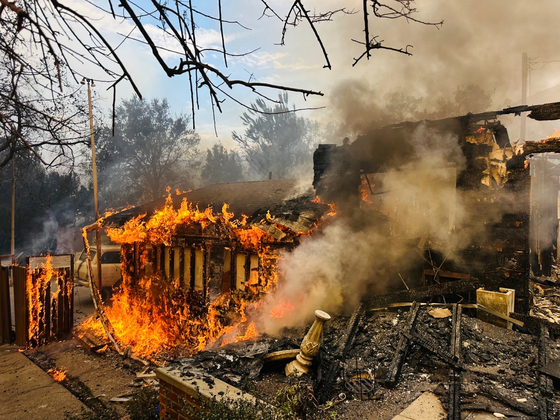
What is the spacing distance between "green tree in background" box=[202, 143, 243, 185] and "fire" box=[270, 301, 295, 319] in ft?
111

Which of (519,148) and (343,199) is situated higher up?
(519,148)

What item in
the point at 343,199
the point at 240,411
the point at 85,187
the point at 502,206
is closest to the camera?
the point at 240,411

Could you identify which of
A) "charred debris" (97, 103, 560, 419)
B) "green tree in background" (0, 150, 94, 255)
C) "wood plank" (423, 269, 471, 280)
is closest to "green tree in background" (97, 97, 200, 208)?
"green tree in background" (0, 150, 94, 255)

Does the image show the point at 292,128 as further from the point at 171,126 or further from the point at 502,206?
the point at 502,206

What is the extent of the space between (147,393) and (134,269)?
713 centimetres

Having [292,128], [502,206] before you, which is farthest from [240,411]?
[292,128]

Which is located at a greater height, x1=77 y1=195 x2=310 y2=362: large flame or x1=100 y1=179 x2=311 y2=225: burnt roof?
x1=100 y1=179 x2=311 y2=225: burnt roof

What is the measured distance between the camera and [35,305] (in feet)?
30.1

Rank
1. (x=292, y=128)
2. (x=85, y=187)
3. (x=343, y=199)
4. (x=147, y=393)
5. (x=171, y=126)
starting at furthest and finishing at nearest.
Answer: (x=292, y=128) < (x=171, y=126) < (x=85, y=187) < (x=343, y=199) < (x=147, y=393)

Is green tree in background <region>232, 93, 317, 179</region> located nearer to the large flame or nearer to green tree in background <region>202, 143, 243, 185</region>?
green tree in background <region>202, 143, 243, 185</region>

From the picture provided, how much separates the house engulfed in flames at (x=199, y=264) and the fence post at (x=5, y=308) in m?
2.07

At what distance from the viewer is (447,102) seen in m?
11.8

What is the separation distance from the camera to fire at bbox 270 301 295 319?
7668 millimetres

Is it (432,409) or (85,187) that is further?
(85,187)
